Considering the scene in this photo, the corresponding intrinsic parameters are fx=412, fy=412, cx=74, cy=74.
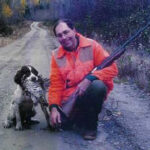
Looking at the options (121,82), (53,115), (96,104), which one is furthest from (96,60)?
(121,82)

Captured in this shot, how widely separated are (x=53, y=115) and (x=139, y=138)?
1.25m

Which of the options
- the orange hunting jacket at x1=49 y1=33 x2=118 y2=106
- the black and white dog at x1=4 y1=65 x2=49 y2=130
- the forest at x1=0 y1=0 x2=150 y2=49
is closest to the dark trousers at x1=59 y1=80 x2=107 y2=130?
the orange hunting jacket at x1=49 y1=33 x2=118 y2=106

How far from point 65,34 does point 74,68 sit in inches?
19.4

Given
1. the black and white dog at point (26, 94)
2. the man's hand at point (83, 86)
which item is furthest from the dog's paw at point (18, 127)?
the man's hand at point (83, 86)

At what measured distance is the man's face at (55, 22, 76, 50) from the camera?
18.4 ft

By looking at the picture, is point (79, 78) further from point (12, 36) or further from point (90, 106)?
point (12, 36)

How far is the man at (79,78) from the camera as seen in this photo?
18.4 feet

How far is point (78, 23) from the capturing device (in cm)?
2716

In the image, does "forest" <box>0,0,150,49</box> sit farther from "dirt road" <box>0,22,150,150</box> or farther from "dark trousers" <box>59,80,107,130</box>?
"dark trousers" <box>59,80,107,130</box>

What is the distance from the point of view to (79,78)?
5.73m

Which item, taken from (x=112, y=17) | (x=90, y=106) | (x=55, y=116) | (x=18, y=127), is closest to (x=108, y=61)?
(x=90, y=106)

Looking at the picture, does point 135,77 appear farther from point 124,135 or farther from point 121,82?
point 124,135

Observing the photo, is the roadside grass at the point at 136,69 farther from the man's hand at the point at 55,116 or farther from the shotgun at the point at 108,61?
the man's hand at the point at 55,116

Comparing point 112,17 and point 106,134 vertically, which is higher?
point 112,17
